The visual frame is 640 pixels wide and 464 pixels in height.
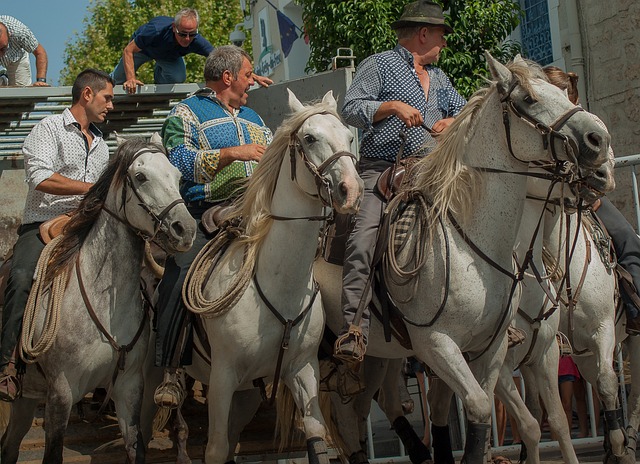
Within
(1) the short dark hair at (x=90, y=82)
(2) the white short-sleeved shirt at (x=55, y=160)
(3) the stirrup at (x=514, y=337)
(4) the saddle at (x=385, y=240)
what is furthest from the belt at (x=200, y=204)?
(3) the stirrup at (x=514, y=337)

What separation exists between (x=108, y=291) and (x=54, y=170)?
1.08 meters

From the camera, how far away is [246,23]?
30922 mm

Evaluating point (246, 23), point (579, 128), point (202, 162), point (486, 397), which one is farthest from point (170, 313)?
point (246, 23)

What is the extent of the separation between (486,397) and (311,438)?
1057 millimetres

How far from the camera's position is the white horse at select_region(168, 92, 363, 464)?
6.73 metres

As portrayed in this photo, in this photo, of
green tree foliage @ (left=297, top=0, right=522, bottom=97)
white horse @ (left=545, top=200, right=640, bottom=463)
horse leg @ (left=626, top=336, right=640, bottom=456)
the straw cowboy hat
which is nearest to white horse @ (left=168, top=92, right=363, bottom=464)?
the straw cowboy hat

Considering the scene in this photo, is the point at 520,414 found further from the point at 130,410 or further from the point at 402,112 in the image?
the point at 130,410

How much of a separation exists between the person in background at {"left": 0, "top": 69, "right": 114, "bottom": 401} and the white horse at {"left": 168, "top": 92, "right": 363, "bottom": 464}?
107 centimetres

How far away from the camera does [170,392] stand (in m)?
6.97

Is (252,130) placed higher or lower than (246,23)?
lower

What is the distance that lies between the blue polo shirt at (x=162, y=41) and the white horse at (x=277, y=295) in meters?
4.27

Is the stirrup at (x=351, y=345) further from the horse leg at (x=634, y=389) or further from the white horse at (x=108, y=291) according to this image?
the horse leg at (x=634, y=389)

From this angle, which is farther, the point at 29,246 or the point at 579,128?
the point at 29,246

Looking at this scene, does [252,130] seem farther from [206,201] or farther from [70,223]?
[70,223]
